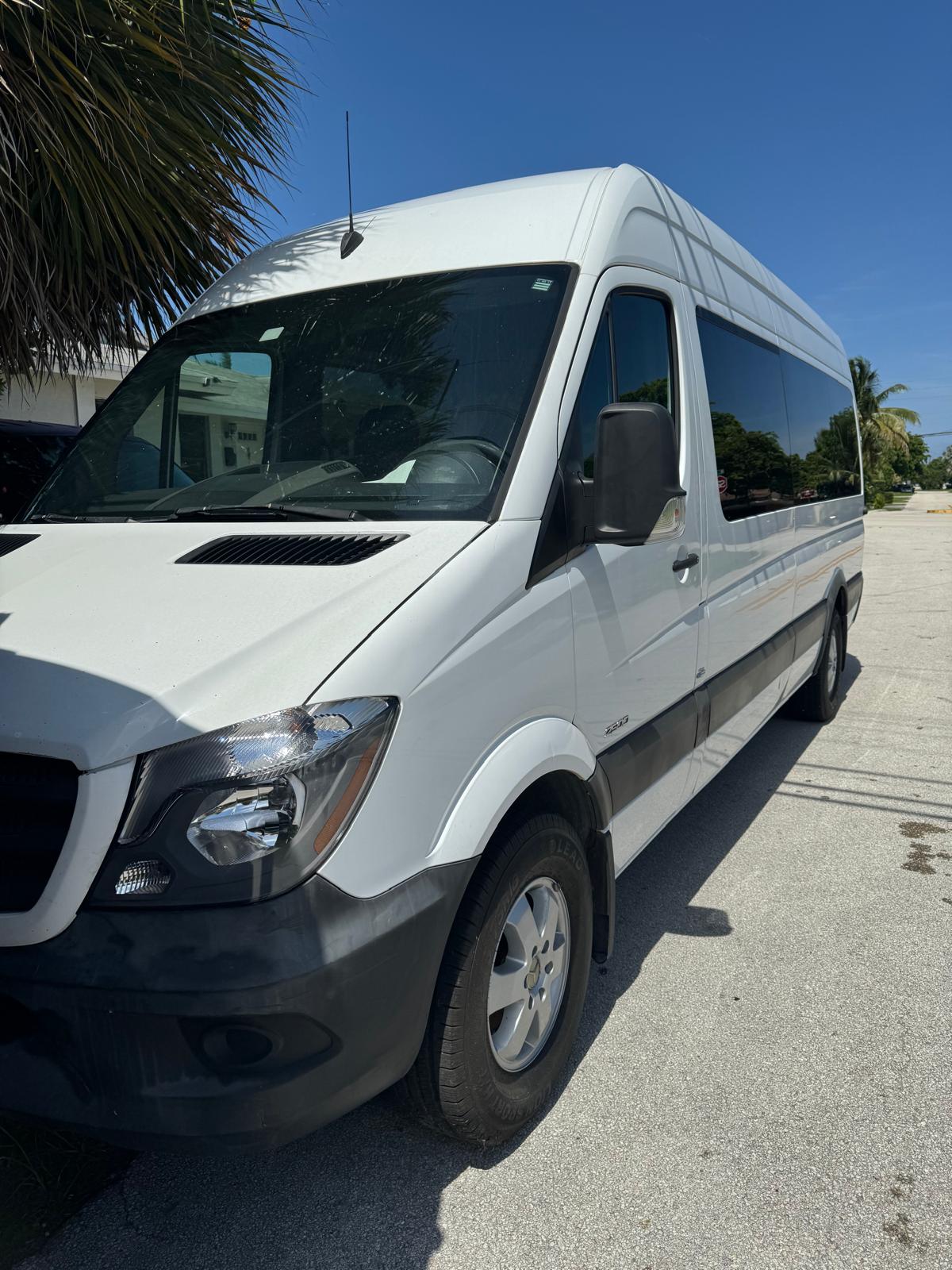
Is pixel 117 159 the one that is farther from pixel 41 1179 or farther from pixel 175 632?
pixel 41 1179

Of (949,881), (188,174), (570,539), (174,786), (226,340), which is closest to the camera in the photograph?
(174,786)

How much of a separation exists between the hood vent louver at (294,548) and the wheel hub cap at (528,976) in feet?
2.95

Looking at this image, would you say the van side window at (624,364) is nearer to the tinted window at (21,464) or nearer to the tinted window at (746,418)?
the tinted window at (746,418)

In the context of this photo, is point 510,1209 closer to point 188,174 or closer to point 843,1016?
point 843,1016

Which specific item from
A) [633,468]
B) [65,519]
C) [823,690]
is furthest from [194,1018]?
[823,690]

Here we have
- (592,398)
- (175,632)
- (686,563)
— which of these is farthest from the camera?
(686,563)

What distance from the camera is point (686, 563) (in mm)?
3334

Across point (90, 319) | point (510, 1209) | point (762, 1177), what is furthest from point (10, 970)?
point (90, 319)

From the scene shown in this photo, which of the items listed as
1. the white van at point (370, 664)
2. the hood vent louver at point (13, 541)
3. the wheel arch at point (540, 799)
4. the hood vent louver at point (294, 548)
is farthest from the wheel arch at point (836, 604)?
the hood vent louver at point (13, 541)

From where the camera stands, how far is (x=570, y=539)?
2.52 metres

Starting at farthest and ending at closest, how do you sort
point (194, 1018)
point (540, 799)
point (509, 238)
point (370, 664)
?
point (509, 238), point (540, 799), point (370, 664), point (194, 1018)

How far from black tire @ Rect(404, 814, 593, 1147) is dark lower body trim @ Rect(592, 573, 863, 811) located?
384 mm

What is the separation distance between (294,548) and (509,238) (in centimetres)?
121

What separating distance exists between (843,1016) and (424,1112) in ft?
4.79
